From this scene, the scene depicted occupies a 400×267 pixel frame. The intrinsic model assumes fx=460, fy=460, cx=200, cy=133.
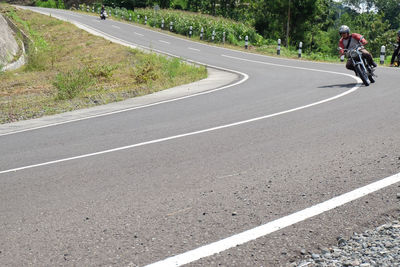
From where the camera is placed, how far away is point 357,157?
18.3 feet

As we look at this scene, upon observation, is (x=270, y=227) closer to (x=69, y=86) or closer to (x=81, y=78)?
(x=69, y=86)

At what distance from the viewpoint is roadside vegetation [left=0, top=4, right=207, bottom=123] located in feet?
44.3

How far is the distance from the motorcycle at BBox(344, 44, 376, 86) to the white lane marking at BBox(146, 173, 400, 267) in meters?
7.95

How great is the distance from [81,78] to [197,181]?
11.4 meters

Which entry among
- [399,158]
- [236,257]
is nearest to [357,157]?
[399,158]

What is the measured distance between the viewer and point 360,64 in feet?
39.9

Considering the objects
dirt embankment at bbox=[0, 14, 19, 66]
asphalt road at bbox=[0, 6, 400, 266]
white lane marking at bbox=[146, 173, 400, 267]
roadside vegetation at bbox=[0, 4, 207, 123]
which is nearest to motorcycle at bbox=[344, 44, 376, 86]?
asphalt road at bbox=[0, 6, 400, 266]

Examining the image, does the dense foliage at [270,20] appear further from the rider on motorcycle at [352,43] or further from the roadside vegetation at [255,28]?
the rider on motorcycle at [352,43]

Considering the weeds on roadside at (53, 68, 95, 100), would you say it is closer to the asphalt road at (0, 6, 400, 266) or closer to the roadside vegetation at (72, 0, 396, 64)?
the asphalt road at (0, 6, 400, 266)

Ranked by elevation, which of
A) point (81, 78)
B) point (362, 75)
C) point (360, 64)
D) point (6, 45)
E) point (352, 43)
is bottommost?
point (6, 45)

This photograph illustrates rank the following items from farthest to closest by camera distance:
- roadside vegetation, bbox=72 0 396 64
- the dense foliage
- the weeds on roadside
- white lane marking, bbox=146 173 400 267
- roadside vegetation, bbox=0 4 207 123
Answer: the dense foliage < roadside vegetation, bbox=72 0 396 64 < the weeds on roadside < roadside vegetation, bbox=0 4 207 123 < white lane marking, bbox=146 173 400 267

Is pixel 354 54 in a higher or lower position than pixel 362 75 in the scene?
higher

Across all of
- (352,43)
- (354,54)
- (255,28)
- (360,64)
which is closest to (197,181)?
(360,64)

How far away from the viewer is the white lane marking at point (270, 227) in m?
3.29
